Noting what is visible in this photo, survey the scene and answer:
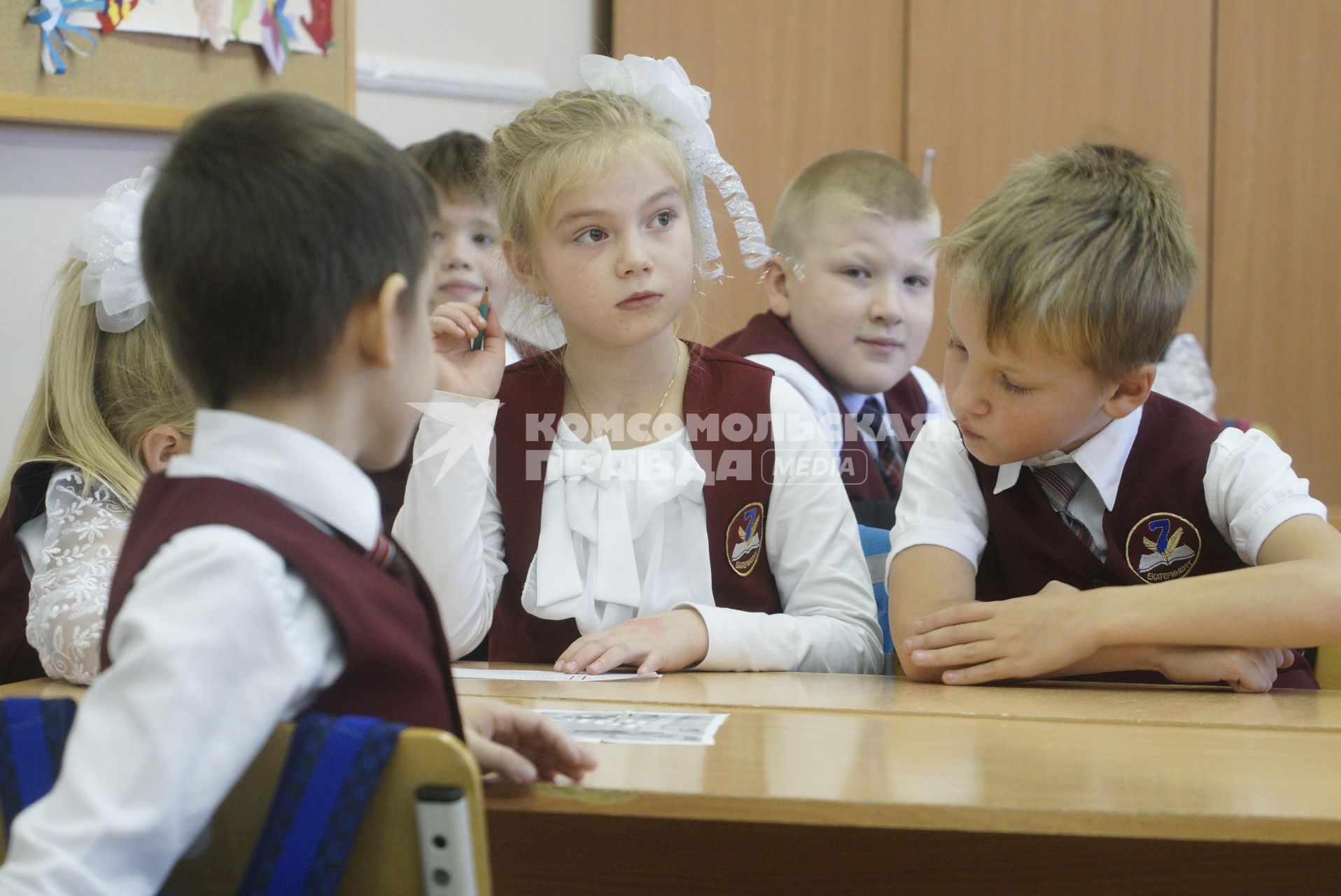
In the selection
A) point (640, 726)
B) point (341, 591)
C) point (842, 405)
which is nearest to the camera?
point (341, 591)

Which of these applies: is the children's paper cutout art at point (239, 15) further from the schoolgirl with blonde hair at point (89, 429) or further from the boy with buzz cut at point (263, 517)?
the boy with buzz cut at point (263, 517)

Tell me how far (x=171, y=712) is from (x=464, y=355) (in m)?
1.14

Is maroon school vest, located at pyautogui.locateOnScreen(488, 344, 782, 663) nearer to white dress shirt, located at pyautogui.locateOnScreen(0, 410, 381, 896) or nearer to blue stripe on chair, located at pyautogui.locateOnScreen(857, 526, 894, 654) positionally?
blue stripe on chair, located at pyautogui.locateOnScreen(857, 526, 894, 654)

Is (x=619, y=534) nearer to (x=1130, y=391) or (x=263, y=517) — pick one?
(x=1130, y=391)

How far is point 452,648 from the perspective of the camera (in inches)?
63.2

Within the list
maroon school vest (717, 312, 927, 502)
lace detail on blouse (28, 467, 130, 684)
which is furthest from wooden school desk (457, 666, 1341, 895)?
maroon school vest (717, 312, 927, 502)

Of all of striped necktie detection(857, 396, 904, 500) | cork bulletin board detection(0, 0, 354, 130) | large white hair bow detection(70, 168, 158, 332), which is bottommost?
striped necktie detection(857, 396, 904, 500)

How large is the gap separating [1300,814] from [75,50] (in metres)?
2.38

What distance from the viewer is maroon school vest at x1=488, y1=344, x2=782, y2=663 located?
5.35 ft

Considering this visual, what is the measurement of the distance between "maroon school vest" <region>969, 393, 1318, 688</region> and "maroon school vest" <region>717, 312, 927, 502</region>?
653 mm

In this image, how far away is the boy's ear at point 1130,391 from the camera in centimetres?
140

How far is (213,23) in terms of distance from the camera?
2.52m

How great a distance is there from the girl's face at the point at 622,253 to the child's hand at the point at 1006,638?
58 cm

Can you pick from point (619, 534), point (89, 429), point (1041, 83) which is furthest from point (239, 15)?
point (1041, 83)
